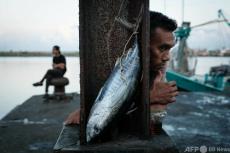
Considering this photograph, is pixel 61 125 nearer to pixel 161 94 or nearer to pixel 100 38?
pixel 161 94

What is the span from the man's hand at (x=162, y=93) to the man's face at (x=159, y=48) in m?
0.14

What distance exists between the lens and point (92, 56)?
2.23m

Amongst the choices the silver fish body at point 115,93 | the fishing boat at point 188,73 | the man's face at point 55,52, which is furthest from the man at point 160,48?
the fishing boat at point 188,73

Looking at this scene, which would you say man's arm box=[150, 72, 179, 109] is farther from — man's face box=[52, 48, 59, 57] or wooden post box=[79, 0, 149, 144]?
man's face box=[52, 48, 59, 57]

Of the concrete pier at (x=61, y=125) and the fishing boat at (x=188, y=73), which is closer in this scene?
the concrete pier at (x=61, y=125)

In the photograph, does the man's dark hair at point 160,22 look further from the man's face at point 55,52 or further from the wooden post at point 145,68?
the man's face at point 55,52

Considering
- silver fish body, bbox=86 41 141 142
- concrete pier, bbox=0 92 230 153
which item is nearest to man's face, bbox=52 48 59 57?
concrete pier, bbox=0 92 230 153

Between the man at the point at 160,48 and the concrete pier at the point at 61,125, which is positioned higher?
the man at the point at 160,48

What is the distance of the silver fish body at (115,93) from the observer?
1.93m

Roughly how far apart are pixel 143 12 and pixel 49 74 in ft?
30.7

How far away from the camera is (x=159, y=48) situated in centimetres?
252

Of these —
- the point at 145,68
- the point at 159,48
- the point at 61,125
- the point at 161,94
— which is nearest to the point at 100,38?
the point at 145,68

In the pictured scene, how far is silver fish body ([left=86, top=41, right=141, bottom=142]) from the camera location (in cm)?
193

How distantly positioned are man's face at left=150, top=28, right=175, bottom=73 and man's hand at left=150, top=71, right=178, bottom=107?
5.5 inches
